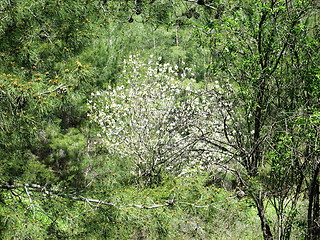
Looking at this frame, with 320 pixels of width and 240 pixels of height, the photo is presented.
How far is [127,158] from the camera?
285 inches

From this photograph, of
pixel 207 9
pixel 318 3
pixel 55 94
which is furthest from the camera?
pixel 207 9

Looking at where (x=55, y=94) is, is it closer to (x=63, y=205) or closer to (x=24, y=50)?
(x=24, y=50)

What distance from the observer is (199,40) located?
3.78 m

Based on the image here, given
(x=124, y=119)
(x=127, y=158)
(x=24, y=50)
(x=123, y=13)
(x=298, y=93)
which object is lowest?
(x=127, y=158)

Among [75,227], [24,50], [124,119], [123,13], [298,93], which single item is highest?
[123,13]

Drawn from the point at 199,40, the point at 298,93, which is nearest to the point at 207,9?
the point at 199,40

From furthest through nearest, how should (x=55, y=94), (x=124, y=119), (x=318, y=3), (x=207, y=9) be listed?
(x=124, y=119) < (x=207, y=9) < (x=55, y=94) < (x=318, y=3)

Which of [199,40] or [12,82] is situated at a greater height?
[199,40]

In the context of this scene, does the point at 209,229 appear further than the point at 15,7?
Yes

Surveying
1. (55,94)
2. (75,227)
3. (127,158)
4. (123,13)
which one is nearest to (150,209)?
(75,227)

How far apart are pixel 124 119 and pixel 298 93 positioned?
5327 millimetres

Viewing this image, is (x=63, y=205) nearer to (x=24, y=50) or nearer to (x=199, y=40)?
(x=24, y=50)

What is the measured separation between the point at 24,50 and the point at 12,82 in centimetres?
60

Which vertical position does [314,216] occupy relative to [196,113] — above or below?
below
